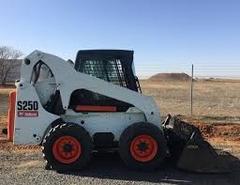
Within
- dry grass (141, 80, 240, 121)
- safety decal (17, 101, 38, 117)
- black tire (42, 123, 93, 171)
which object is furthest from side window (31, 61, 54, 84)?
dry grass (141, 80, 240, 121)

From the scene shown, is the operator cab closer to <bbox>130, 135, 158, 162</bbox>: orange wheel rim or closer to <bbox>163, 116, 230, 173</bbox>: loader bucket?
<bbox>130, 135, 158, 162</bbox>: orange wheel rim

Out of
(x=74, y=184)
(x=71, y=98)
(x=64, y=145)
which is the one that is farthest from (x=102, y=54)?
(x=74, y=184)

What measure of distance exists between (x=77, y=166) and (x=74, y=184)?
3.25ft

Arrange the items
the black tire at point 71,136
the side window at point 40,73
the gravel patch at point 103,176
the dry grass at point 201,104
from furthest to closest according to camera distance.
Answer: the dry grass at point 201,104
the side window at point 40,73
the black tire at point 71,136
the gravel patch at point 103,176

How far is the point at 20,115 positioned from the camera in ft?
32.4

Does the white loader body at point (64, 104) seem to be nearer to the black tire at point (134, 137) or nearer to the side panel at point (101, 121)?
the side panel at point (101, 121)

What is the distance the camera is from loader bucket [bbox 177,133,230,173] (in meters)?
9.71

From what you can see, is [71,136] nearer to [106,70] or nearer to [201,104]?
[106,70]

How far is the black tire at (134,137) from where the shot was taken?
9.83 m

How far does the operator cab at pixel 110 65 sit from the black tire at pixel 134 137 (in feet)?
2.84

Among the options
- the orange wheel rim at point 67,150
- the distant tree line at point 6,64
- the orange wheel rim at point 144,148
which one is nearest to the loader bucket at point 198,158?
the orange wheel rim at point 144,148

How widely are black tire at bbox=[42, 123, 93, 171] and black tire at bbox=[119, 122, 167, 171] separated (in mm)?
630

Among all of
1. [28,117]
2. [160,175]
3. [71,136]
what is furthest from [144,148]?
[28,117]

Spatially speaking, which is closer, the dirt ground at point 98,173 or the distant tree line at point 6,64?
the dirt ground at point 98,173
